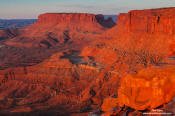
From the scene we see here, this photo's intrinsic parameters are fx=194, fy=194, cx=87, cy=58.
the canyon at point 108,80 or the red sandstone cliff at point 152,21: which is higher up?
the red sandstone cliff at point 152,21

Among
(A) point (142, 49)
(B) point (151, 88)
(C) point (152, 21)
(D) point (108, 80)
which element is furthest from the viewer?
(C) point (152, 21)

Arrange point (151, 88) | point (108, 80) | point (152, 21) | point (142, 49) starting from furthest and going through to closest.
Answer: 1. point (152, 21)
2. point (142, 49)
3. point (108, 80)
4. point (151, 88)

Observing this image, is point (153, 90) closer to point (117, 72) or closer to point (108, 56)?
point (117, 72)

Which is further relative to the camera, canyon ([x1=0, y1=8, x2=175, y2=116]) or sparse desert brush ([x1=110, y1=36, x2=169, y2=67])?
sparse desert brush ([x1=110, y1=36, x2=169, y2=67])

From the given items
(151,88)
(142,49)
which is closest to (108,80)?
(142,49)

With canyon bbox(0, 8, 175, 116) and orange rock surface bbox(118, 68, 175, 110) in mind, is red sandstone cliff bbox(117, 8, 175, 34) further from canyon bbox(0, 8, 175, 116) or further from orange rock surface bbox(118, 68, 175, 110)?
orange rock surface bbox(118, 68, 175, 110)

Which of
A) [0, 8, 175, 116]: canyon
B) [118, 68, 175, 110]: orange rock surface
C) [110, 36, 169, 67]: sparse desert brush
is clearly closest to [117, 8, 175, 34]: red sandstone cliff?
[0, 8, 175, 116]: canyon

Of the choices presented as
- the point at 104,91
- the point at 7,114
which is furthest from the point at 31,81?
the point at 7,114

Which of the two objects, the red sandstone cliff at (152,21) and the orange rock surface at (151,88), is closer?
the orange rock surface at (151,88)

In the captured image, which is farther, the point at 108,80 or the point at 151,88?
the point at 108,80

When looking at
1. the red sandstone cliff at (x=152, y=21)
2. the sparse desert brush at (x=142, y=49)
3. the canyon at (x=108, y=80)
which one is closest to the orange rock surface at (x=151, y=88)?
the canyon at (x=108, y=80)

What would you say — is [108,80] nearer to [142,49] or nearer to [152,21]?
[142,49]

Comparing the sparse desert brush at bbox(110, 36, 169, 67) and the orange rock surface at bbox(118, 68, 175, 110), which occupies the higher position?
the sparse desert brush at bbox(110, 36, 169, 67)

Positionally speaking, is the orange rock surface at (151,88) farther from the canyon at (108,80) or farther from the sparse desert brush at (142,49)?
the sparse desert brush at (142,49)
